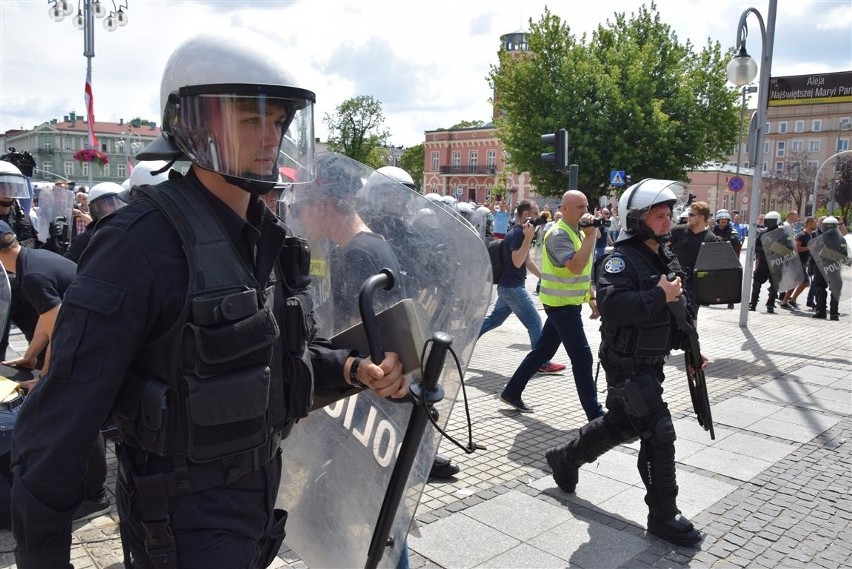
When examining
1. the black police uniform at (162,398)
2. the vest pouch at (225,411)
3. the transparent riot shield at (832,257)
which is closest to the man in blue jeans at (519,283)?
the black police uniform at (162,398)

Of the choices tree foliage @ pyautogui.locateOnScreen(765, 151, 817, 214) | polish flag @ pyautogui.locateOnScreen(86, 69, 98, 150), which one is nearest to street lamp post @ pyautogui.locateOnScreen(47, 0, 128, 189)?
polish flag @ pyautogui.locateOnScreen(86, 69, 98, 150)

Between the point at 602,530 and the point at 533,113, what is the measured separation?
3165 centimetres

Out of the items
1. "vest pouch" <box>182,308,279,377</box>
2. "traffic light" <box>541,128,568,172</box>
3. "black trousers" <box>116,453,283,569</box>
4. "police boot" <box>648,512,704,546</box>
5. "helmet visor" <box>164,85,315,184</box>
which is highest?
"traffic light" <box>541,128,568,172</box>

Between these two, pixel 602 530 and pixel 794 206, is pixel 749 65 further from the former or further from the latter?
pixel 794 206

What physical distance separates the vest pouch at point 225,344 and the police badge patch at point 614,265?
2547 mm

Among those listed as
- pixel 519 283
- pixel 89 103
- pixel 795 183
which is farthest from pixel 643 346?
pixel 795 183

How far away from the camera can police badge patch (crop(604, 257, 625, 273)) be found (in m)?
3.76

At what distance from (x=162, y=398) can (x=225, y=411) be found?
14cm

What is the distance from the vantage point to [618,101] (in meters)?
31.1

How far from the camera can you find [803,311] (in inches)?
510

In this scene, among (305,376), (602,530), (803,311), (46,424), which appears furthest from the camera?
(803,311)

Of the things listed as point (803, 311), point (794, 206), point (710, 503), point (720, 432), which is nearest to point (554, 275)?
point (720, 432)

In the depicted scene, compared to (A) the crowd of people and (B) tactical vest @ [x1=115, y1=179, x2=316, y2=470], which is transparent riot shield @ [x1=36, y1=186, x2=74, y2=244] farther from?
(B) tactical vest @ [x1=115, y1=179, x2=316, y2=470]

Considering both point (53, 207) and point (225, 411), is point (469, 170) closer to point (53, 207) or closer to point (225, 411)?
point (53, 207)
